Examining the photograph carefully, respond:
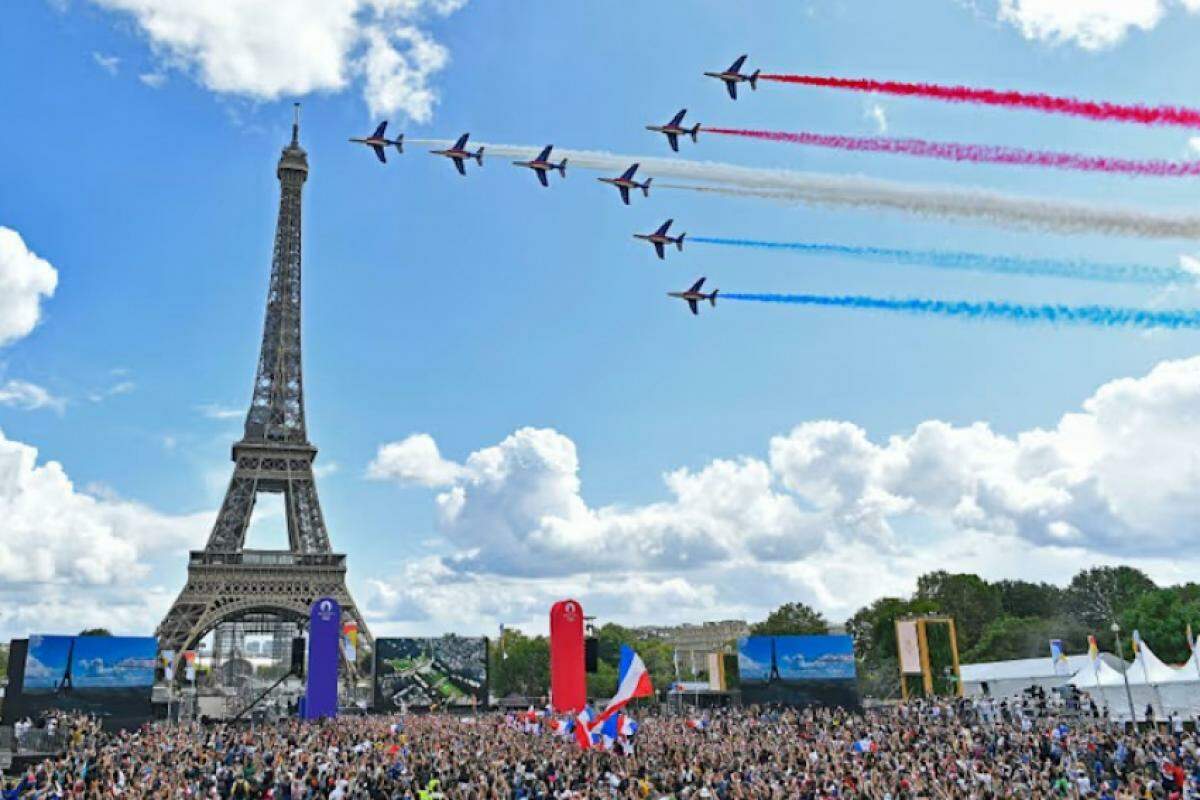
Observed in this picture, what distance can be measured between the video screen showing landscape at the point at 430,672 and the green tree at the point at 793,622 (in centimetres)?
6130

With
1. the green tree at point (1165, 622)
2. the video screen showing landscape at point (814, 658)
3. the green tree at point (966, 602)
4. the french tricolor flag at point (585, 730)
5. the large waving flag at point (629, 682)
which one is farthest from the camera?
the green tree at point (966, 602)

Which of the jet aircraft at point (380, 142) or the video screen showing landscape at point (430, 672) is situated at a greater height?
the jet aircraft at point (380, 142)

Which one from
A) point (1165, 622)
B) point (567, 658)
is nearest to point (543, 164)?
point (567, 658)

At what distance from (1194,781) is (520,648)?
9649 cm

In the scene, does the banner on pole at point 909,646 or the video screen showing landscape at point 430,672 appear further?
the banner on pole at point 909,646

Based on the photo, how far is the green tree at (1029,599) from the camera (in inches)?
4424

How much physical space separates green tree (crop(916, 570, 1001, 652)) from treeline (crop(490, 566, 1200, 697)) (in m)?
0.11

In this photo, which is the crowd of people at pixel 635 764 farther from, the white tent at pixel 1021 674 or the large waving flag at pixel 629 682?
the white tent at pixel 1021 674

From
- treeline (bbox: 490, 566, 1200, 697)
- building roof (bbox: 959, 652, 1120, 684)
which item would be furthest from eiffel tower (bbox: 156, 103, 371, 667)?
building roof (bbox: 959, 652, 1120, 684)

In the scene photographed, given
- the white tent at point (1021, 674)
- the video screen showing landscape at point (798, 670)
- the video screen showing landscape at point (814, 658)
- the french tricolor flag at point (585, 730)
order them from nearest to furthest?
the french tricolor flag at point (585, 730), the video screen showing landscape at point (798, 670), the video screen showing landscape at point (814, 658), the white tent at point (1021, 674)

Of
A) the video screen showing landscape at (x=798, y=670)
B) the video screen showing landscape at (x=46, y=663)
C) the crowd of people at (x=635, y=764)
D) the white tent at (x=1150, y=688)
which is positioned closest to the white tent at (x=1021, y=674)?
the white tent at (x=1150, y=688)

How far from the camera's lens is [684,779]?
2148 cm

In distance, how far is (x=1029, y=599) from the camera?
373 ft

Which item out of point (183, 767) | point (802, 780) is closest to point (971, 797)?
point (802, 780)
